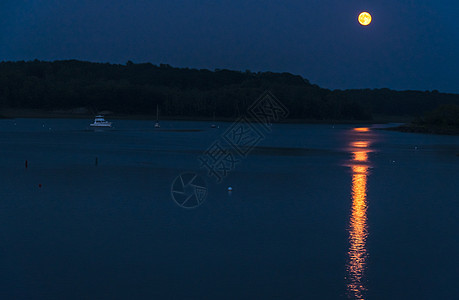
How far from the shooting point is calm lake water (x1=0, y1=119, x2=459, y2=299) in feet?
41.2

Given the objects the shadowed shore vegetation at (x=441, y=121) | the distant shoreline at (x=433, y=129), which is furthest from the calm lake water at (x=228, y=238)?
the shadowed shore vegetation at (x=441, y=121)

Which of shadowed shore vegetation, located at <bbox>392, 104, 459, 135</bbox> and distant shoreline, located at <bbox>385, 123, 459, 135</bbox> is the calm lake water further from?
shadowed shore vegetation, located at <bbox>392, 104, 459, 135</bbox>

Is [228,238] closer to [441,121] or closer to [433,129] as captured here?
[433,129]

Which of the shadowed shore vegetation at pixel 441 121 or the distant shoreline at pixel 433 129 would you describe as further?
the shadowed shore vegetation at pixel 441 121

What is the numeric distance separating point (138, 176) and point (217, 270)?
1854cm

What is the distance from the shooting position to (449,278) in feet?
44.0

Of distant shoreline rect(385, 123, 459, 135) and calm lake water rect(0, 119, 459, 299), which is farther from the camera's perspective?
distant shoreline rect(385, 123, 459, 135)

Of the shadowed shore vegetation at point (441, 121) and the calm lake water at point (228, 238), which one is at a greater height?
the shadowed shore vegetation at point (441, 121)

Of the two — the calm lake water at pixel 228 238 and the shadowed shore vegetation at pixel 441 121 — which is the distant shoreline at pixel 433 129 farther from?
the calm lake water at pixel 228 238

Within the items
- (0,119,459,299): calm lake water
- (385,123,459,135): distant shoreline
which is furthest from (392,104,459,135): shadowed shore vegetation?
(0,119,459,299): calm lake water

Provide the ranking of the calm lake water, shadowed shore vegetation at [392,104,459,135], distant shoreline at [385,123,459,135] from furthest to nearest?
shadowed shore vegetation at [392,104,459,135] < distant shoreline at [385,123,459,135] < the calm lake water

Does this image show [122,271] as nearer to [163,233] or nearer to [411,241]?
[163,233]

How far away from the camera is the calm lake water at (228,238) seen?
12555 mm

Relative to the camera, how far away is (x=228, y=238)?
17.0m
